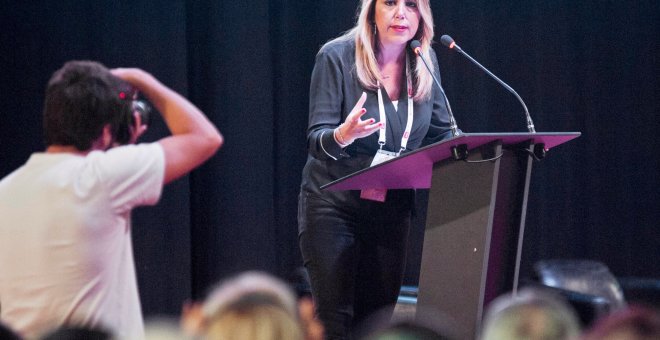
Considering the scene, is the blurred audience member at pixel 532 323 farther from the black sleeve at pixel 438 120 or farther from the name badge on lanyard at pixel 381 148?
the black sleeve at pixel 438 120

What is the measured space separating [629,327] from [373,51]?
204 cm

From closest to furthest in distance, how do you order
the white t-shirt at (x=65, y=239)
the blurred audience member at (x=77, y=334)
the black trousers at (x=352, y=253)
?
1. the blurred audience member at (x=77, y=334)
2. the white t-shirt at (x=65, y=239)
3. the black trousers at (x=352, y=253)

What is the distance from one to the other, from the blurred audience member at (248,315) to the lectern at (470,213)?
3.94 ft

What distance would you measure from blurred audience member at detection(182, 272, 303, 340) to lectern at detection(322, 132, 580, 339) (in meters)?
1.20

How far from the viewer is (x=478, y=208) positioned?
2365 millimetres

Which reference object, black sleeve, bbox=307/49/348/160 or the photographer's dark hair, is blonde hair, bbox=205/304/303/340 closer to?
the photographer's dark hair

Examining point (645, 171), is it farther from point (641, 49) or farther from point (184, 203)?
point (184, 203)

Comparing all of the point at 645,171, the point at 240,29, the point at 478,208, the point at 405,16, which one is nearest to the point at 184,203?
the point at 240,29

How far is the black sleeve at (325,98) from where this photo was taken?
276cm

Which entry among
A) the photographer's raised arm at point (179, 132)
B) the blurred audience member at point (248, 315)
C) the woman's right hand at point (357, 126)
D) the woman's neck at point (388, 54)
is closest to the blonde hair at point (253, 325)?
the blurred audience member at point (248, 315)

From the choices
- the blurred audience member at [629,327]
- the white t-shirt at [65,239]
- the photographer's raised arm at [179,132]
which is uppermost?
the photographer's raised arm at [179,132]

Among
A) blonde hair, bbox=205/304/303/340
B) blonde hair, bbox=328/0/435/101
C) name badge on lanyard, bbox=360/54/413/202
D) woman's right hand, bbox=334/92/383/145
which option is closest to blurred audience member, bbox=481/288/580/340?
blonde hair, bbox=205/304/303/340


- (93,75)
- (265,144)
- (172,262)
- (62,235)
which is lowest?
(172,262)

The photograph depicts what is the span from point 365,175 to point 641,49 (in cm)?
299
